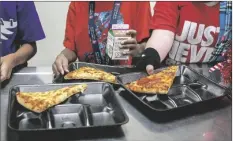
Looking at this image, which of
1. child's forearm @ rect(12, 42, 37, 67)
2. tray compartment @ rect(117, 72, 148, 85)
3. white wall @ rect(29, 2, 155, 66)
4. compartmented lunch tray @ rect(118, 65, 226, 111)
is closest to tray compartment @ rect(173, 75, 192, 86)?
compartmented lunch tray @ rect(118, 65, 226, 111)

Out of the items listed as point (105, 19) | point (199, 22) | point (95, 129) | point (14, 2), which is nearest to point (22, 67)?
point (14, 2)

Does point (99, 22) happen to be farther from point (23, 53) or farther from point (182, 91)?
point (182, 91)

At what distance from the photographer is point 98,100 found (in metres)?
1.07

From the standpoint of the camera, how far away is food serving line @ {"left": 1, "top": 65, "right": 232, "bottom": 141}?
0.90 metres

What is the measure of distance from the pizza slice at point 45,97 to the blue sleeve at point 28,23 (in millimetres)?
558

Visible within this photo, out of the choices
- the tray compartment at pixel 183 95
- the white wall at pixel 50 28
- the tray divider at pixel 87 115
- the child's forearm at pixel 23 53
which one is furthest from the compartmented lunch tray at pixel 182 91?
the white wall at pixel 50 28

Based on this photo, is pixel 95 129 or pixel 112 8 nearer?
pixel 95 129

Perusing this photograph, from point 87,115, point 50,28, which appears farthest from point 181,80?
point 50,28

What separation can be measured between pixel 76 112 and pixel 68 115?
26 millimetres

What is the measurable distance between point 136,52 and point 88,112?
513 millimetres

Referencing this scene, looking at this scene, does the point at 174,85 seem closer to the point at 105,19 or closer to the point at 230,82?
the point at 230,82

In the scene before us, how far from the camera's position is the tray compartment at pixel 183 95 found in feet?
3.55

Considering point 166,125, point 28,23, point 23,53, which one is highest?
point 28,23

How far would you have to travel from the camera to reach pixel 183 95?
1123mm
